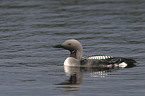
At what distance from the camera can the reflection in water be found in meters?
12.3

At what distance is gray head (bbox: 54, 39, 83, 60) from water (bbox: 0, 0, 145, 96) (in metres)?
0.66

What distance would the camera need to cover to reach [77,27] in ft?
73.5

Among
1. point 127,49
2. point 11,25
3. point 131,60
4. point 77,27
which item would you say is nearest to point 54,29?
point 77,27

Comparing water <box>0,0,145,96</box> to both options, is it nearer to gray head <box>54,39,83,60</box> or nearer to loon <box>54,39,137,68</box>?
loon <box>54,39,137,68</box>

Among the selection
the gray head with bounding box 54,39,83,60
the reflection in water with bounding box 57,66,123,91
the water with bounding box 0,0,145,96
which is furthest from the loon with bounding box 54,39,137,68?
the water with bounding box 0,0,145,96

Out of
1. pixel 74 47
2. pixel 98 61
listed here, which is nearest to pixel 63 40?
pixel 74 47

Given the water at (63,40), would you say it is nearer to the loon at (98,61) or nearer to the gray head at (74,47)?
the loon at (98,61)

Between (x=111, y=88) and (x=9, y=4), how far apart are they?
1942 cm

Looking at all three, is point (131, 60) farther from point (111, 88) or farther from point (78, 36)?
point (78, 36)

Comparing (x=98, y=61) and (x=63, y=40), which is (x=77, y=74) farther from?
(x=63, y=40)

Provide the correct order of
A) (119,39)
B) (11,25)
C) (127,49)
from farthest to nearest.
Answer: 1. (11,25)
2. (119,39)
3. (127,49)

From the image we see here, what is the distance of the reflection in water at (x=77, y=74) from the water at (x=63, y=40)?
3cm

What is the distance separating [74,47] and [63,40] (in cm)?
431

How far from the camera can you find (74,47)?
1515 cm
